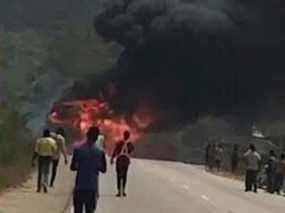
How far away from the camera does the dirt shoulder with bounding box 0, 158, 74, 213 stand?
72.4ft

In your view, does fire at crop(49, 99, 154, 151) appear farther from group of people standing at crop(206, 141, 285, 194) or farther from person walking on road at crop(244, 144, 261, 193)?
person walking on road at crop(244, 144, 261, 193)

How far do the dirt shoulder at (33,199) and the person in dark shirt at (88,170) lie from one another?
18.3ft

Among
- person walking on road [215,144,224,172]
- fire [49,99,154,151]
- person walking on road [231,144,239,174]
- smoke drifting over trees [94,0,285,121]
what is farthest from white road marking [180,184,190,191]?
fire [49,99,154,151]

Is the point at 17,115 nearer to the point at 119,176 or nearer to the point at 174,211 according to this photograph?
the point at 119,176

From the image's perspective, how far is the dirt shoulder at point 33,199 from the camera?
22.1 m

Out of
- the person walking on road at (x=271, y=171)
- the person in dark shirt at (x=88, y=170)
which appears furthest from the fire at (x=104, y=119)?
the person in dark shirt at (x=88, y=170)

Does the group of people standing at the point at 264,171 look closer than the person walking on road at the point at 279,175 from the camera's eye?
Yes

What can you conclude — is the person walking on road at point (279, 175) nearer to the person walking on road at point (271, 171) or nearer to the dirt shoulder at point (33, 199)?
the person walking on road at point (271, 171)

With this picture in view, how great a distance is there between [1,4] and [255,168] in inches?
4385

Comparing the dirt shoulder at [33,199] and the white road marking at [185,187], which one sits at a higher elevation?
the dirt shoulder at [33,199]

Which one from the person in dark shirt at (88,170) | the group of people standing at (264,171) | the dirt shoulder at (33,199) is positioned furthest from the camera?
the group of people standing at (264,171)

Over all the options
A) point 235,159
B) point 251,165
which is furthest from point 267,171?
point 235,159

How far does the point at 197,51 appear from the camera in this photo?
56719mm

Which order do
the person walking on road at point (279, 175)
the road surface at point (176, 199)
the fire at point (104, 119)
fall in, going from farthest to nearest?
the fire at point (104, 119) < the person walking on road at point (279, 175) < the road surface at point (176, 199)
